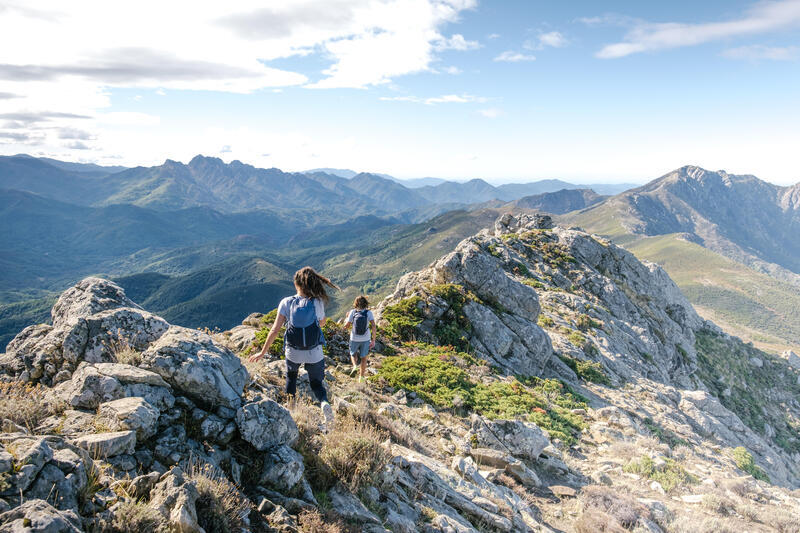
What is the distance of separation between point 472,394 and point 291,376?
872cm

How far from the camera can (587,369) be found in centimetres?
2473

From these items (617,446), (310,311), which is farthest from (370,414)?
(617,446)

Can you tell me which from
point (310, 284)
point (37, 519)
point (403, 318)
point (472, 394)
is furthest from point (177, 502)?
point (403, 318)

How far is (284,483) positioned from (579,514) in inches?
301

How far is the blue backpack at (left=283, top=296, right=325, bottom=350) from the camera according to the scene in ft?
31.6

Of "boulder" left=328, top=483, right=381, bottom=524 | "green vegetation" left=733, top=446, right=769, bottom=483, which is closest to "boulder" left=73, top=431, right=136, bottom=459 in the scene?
"boulder" left=328, top=483, right=381, bottom=524

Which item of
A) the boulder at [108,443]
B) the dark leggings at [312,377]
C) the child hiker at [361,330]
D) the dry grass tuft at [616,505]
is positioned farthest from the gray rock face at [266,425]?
the dry grass tuft at [616,505]

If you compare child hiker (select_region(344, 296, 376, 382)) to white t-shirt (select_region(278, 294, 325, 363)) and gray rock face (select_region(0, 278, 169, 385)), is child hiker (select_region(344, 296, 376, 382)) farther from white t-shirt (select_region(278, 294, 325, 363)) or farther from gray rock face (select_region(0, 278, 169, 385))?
gray rock face (select_region(0, 278, 169, 385))

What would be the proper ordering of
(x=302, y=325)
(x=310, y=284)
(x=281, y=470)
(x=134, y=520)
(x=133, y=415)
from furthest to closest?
(x=310, y=284) → (x=302, y=325) → (x=281, y=470) → (x=133, y=415) → (x=134, y=520)

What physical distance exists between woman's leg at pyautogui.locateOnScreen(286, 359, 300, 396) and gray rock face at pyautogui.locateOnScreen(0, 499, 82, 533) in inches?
226

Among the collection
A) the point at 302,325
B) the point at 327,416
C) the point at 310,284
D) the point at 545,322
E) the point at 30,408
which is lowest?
the point at 545,322

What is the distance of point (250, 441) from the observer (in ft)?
22.1

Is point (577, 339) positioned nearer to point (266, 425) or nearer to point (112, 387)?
point (266, 425)

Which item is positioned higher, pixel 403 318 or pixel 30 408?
pixel 30 408
